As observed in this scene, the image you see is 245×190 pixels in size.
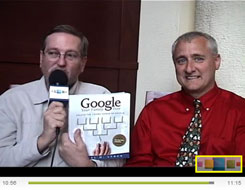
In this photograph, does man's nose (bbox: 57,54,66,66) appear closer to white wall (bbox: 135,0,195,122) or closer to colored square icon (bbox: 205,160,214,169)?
white wall (bbox: 135,0,195,122)

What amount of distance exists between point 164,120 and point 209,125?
0.13 meters

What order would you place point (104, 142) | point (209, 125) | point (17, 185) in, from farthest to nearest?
point (209, 125)
point (104, 142)
point (17, 185)

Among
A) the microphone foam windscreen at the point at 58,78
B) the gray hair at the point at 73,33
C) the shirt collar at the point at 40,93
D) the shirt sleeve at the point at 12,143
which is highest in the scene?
the gray hair at the point at 73,33

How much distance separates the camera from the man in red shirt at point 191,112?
861 millimetres

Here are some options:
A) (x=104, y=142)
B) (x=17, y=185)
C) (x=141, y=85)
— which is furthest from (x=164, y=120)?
(x=17, y=185)

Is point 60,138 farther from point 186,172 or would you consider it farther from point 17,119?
point 186,172

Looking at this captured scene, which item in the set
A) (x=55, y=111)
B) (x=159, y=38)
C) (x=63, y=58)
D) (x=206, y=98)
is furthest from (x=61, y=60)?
(x=206, y=98)

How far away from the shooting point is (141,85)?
89 cm

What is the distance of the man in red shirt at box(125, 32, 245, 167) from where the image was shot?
2.83 ft

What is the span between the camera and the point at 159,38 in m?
0.93

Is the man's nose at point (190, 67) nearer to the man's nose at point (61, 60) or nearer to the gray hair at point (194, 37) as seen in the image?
the gray hair at point (194, 37)

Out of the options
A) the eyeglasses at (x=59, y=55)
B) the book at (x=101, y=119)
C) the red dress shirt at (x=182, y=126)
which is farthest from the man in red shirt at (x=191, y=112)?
the eyeglasses at (x=59, y=55)

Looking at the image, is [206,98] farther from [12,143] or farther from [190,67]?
[12,143]

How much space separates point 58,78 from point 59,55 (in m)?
0.08
